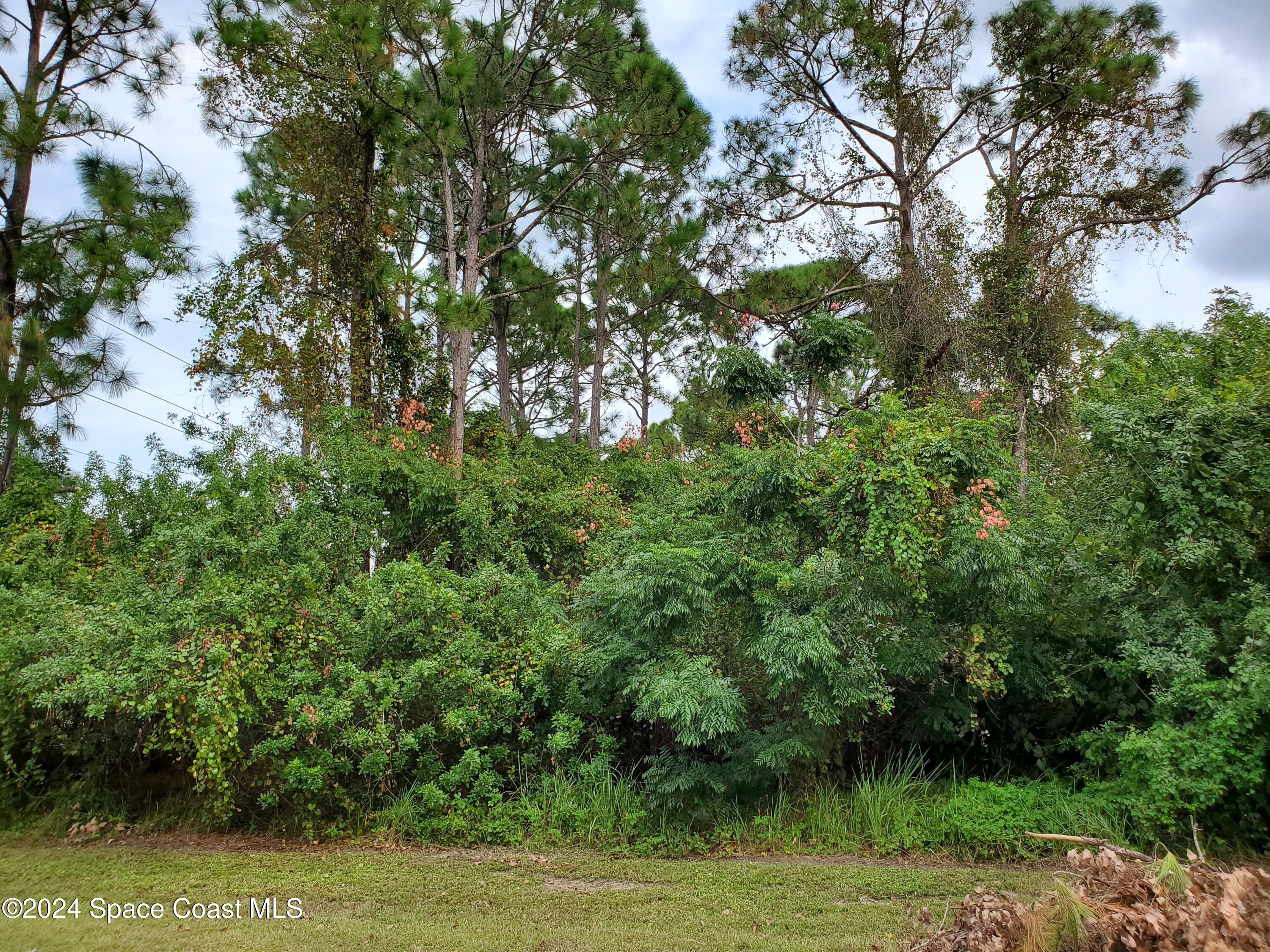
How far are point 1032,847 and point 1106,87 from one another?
11518 millimetres

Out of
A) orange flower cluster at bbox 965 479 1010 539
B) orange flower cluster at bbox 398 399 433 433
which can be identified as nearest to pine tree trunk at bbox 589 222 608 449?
orange flower cluster at bbox 398 399 433 433

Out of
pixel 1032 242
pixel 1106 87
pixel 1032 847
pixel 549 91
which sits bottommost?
pixel 1032 847

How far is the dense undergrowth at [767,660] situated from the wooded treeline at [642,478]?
41 millimetres

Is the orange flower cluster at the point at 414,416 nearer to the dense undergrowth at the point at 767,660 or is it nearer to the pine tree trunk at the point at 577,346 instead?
the dense undergrowth at the point at 767,660

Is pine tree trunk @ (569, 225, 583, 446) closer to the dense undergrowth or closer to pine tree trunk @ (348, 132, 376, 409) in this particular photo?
pine tree trunk @ (348, 132, 376, 409)

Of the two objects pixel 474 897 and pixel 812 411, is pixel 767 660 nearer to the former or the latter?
pixel 474 897

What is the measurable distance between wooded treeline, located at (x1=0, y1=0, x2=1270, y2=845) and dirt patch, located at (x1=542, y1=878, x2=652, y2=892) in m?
0.99

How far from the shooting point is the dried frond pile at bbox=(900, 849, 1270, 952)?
7.23 ft

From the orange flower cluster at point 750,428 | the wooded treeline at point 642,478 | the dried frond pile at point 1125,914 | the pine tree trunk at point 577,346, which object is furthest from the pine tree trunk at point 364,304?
the dried frond pile at point 1125,914

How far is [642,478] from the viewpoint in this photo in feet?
43.7

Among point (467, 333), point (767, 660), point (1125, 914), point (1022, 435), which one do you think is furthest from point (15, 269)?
point (1022, 435)

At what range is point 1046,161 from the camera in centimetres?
1286

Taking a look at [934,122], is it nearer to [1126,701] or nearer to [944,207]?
[944,207]

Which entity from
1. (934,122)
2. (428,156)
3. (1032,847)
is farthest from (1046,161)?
(1032,847)
